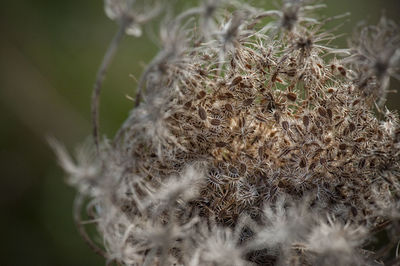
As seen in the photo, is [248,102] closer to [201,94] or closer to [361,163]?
[201,94]

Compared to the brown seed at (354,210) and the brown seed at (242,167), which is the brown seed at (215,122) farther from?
the brown seed at (354,210)

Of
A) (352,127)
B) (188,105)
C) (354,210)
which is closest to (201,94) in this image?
(188,105)

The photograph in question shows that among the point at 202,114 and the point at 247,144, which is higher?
the point at 202,114

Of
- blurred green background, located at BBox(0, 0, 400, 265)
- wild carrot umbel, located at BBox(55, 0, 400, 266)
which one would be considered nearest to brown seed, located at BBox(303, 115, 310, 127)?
wild carrot umbel, located at BBox(55, 0, 400, 266)

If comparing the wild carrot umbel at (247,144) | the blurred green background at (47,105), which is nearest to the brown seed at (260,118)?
the wild carrot umbel at (247,144)

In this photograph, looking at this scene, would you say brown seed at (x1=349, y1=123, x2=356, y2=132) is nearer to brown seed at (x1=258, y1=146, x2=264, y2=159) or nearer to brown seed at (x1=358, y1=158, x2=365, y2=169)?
brown seed at (x1=358, y1=158, x2=365, y2=169)

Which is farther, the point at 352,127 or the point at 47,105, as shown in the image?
the point at 47,105
